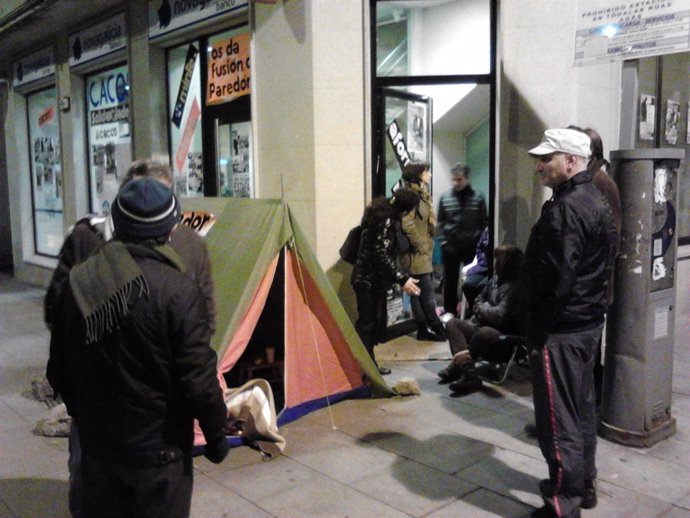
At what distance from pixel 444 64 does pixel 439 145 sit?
2256 millimetres

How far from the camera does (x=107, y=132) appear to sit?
10820 mm

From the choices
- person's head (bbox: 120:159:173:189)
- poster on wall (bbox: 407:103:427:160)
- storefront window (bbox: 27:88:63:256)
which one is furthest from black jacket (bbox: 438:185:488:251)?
storefront window (bbox: 27:88:63:256)

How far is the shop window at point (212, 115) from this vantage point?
820 centimetres

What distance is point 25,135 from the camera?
44.0 feet

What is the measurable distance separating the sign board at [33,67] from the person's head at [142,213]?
10.5 meters

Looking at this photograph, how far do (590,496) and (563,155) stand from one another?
1814 millimetres

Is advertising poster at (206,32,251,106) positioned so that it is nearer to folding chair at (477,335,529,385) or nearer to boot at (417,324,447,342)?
boot at (417,324,447,342)

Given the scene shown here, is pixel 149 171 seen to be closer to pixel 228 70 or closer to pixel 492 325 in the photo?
pixel 492 325

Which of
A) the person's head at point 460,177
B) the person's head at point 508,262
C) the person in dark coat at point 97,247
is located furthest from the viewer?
the person's head at point 460,177

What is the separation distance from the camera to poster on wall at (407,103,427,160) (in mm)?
7738

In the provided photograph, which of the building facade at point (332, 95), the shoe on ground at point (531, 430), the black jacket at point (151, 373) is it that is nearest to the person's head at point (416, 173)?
the building facade at point (332, 95)

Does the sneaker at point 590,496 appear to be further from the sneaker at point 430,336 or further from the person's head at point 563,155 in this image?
the sneaker at point 430,336

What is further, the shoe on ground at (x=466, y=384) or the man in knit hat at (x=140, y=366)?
the shoe on ground at (x=466, y=384)

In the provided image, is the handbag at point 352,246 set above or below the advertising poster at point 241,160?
below
